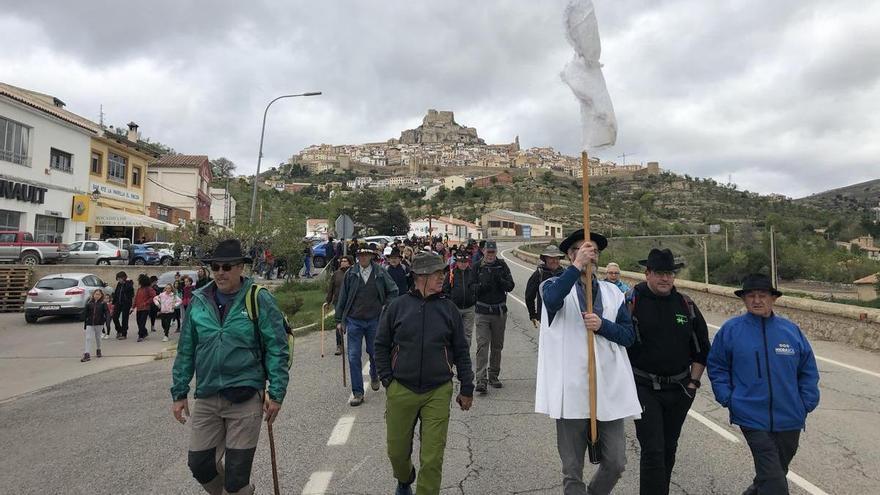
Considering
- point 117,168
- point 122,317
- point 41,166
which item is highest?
point 117,168

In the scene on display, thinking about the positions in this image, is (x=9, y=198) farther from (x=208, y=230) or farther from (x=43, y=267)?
(x=208, y=230)

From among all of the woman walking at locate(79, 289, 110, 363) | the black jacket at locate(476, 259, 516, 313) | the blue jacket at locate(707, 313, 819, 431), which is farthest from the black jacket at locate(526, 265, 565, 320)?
the woman walking at locate(79, 289, 110, 363)

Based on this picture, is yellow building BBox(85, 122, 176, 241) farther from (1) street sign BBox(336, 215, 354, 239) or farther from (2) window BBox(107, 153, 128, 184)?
(1) street sign BBox(336, 215, 354, 239)

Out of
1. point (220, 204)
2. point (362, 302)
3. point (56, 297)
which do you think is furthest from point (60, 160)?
point (220, 204)

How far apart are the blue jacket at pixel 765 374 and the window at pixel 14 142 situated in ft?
103

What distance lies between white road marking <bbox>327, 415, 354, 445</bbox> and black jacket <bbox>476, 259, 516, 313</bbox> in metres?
2.28

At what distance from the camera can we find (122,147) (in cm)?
3412

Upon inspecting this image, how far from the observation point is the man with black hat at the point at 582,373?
10.1 ft

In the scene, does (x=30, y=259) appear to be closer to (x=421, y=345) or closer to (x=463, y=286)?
(x=463, y=286)

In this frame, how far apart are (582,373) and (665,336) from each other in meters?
0.65

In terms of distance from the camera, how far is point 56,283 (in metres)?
16.7

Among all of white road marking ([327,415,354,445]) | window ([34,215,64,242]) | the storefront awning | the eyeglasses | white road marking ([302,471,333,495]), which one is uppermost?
the storefront awning

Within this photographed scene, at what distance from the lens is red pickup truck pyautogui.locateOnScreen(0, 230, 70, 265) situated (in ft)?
72.4

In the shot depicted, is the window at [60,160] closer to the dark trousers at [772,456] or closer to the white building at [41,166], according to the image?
the white building at [41,166]
